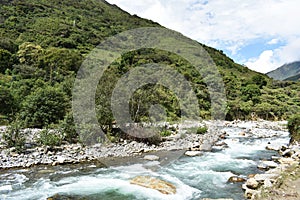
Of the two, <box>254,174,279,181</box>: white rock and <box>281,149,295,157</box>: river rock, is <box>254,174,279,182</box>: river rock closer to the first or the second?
<box>254,174,279,181</box>: white rock

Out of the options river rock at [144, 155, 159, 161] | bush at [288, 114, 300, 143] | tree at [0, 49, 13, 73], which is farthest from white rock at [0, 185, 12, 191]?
tree at [0, 49, 13, 73]

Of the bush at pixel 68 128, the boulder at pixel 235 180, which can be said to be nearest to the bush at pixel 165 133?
the bush at pixel 68 128

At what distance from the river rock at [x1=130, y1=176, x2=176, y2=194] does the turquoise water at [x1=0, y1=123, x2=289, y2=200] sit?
0.67ft

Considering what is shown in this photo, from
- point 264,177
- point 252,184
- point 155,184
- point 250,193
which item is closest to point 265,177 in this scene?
point 264,177

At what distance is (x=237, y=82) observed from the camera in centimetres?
5469

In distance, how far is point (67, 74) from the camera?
33.6 meters

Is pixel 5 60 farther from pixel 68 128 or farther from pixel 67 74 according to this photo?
pixel 68 128

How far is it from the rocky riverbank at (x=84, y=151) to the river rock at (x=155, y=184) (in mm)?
4338

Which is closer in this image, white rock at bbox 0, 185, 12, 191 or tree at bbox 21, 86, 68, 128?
white rock at bbox 0, 185, 12, 191

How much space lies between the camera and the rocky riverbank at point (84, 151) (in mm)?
13531

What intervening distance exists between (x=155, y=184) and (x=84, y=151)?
6.32 metres

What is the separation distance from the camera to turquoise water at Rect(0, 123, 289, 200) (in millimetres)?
10023

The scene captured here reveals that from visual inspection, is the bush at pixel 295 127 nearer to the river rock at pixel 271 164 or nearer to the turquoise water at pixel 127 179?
the turquoise water at pixel 127 179

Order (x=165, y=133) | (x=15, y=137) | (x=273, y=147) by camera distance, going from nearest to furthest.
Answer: (x=15, y=137), (x=273, y=147), (x=165, y=133)
